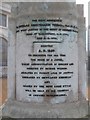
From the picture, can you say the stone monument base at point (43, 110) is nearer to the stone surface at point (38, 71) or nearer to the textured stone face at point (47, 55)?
the stone surface at point (38, 71)

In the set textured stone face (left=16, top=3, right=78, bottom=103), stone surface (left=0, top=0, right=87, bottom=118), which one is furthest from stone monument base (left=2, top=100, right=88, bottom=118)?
textured stone face (left=16, top=3, right=78, bottom=103)

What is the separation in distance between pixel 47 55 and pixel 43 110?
0.96 m

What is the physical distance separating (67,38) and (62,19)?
35cm

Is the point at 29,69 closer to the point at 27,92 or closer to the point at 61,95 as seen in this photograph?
the point at 27,92

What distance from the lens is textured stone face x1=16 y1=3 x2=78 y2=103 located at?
4562 mm

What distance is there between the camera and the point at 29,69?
4613 millimetres

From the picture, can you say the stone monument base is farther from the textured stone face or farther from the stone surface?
the textured stone face

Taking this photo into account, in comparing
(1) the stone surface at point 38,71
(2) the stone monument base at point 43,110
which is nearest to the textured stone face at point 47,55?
(1) the stone surface at point 38,71

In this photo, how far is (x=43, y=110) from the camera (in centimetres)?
440

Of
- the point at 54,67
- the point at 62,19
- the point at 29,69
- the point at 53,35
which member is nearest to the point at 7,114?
the point at 29,69

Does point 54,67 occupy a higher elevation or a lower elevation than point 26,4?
lower

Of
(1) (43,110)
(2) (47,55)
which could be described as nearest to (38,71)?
(2) (47,55)

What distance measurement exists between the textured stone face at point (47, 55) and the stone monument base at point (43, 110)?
0.42ft

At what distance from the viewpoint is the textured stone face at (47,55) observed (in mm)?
4562
